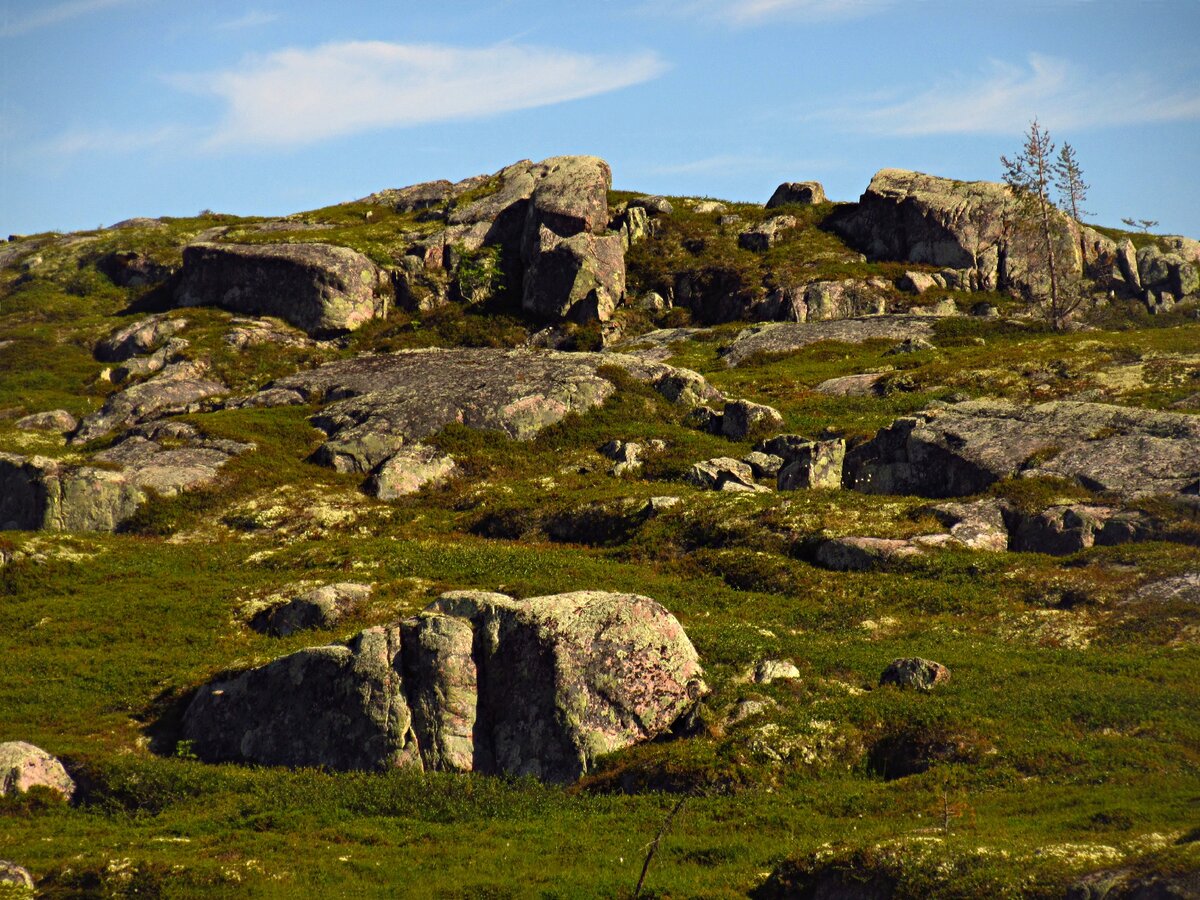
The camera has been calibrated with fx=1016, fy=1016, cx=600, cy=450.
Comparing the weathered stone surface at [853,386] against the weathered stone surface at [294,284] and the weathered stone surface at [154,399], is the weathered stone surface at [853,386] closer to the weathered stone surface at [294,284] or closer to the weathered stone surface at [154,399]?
the weathered stone surface at [154,399]

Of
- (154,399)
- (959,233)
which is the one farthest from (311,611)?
(959,233)

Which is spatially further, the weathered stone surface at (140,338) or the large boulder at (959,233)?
the large boulder at (959,233)

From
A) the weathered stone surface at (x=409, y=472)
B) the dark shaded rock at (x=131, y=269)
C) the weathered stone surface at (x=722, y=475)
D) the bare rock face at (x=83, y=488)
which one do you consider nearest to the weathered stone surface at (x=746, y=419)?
the weathered stone surface at (x=722, y=475)

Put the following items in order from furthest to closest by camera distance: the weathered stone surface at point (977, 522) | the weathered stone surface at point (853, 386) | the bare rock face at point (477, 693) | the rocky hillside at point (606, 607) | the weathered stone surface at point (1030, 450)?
the weathered stone surface at point (853, 386) → the weathered stone surface at point (1030, 450) → the weathered stone surface at point (977, 522) → the bare rock face at point (477, 693) → the rocky hillside at point (606, 607)

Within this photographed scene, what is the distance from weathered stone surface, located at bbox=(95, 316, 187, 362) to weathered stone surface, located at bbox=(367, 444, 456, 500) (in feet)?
145

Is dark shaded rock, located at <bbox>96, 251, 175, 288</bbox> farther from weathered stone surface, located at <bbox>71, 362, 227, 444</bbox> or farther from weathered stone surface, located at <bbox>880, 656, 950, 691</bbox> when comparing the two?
weathered stone surface, located at <bbox>880, 656, 950, 691</bbox>

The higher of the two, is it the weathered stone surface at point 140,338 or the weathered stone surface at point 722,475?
the weathered stone surface at point 140,338

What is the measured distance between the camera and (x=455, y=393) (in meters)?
67.6

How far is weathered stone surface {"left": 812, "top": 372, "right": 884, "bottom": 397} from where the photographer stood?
70.1 meters

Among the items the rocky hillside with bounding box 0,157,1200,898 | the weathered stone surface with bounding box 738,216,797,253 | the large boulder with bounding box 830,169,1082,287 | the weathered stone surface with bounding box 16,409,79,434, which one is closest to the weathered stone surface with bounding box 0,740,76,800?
the rocky hillside with bounding box 0,157,1200,898

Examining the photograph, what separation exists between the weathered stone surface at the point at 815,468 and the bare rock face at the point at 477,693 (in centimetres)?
2199

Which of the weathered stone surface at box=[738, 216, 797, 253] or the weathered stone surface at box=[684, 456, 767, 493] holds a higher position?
the weathered stone surface at box=[738, 216, 797, 253]

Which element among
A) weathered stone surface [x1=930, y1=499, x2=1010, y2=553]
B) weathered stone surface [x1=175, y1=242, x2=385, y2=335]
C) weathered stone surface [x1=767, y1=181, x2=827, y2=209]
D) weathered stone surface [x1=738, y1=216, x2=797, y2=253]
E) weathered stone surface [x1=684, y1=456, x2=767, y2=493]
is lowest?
weathered stone surface [x1=930, y1=499, x2=1010, y2=553]

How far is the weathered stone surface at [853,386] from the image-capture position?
230ft
